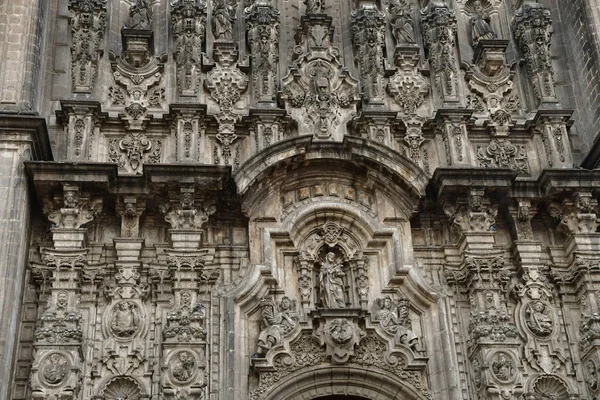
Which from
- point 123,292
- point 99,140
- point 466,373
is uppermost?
point 99,140

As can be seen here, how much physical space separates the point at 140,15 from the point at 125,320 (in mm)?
5681

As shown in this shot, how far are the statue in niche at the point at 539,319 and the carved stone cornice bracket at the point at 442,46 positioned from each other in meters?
3.85

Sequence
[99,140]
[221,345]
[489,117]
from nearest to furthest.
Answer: [221,345], [99,140], [489,117]

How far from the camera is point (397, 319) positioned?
1374cm

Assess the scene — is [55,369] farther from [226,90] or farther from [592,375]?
[592,375]

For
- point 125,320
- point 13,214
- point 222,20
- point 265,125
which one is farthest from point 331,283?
point 222,20

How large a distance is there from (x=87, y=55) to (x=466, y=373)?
8.08m

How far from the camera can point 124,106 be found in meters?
14.8

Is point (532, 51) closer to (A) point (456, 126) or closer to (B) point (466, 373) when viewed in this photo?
(A) point (456, 126)

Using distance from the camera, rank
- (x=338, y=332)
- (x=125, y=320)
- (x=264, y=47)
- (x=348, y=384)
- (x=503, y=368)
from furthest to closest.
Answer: (x=264, y=47)
(x=348, y=384)
(x=338, y=332)
(x=125, y=320)
(x=503, y=368)

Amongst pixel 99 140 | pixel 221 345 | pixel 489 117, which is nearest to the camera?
pixel 221 345

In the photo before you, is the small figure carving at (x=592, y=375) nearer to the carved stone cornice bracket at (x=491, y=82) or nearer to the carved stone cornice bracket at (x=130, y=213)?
the carved stone cornice bracket at (x=491, y=82)

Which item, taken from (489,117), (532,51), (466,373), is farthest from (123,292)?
(532,51)

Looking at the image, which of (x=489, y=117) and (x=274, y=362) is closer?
(x=274, y=362)
